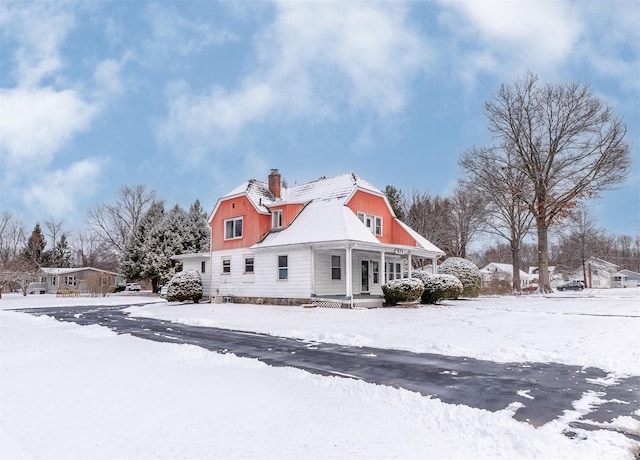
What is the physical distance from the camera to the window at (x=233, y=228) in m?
26.6

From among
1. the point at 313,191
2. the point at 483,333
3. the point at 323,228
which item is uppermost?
the point at 313,191

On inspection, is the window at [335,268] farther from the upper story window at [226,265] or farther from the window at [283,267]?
the upper story window at [226,265]

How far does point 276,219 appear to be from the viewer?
2548cm

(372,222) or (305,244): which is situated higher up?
(372,222)

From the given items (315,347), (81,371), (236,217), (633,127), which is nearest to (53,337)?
(81,371)

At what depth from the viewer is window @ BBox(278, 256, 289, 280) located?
76.0 feet

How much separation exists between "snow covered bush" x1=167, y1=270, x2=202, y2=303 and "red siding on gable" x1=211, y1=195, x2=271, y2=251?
2.54 meters

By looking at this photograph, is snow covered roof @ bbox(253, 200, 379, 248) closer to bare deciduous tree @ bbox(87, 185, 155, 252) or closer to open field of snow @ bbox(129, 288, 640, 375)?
open field of snow @ bbox(129, 288, 640, 375)

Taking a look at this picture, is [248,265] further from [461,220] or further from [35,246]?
[35,246]

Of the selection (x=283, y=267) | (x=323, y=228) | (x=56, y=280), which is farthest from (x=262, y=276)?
(x=56, y=280)

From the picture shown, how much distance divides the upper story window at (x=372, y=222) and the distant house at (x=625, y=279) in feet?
200

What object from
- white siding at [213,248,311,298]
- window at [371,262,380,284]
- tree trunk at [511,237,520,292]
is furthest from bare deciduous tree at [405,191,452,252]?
white siding at [213,248,311,298]

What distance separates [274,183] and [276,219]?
3.52m

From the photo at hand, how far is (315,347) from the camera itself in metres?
10.1
